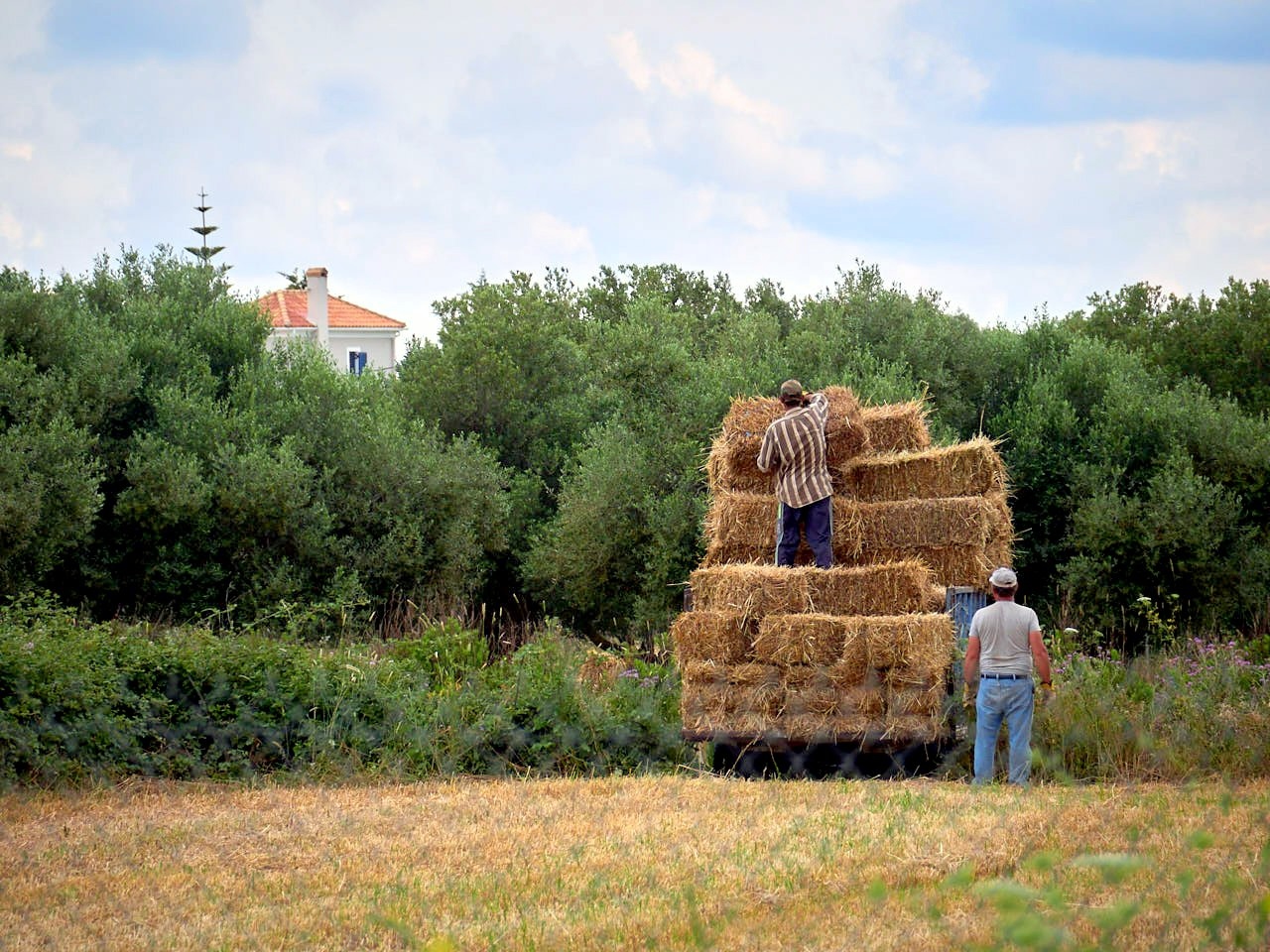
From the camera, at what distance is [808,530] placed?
40.9 ft

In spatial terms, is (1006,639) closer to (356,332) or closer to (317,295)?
(317,295)

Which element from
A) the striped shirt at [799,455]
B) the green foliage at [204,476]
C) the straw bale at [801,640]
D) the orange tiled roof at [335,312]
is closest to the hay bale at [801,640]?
the straw bale at [801,640]

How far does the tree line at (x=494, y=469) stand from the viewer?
71.8 ft

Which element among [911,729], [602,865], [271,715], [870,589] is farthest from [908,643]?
[271,715]

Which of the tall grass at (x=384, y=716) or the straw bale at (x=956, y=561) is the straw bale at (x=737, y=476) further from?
the tall grass at (x=384, y=716)

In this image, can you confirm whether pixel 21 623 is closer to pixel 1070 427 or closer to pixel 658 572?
pixel 658 572

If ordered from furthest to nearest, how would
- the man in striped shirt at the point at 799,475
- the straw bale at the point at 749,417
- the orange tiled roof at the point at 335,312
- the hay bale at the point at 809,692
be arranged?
the orange tiled roof at the point at 335,312 → the straw bale at the point at 749,417 → the man in striped shirt at the point at 799,475 → the hay bale at the point at 809,692

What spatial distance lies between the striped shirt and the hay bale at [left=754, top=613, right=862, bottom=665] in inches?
83.7

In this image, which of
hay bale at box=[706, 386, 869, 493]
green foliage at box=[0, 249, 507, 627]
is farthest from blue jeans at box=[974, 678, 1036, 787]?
green foliage at box=[0, 249, 507, 627]

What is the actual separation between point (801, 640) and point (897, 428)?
496cm

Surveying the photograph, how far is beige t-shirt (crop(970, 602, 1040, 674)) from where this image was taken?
942 cm

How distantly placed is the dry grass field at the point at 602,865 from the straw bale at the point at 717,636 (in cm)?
143

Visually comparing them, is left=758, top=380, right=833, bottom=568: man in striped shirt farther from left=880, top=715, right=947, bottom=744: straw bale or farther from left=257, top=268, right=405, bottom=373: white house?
left=257, top=268, right=405, bottom=373: white house

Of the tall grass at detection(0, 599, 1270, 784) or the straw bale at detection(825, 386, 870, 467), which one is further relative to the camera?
the straw bale at detection(825, 386, 870, 467)
